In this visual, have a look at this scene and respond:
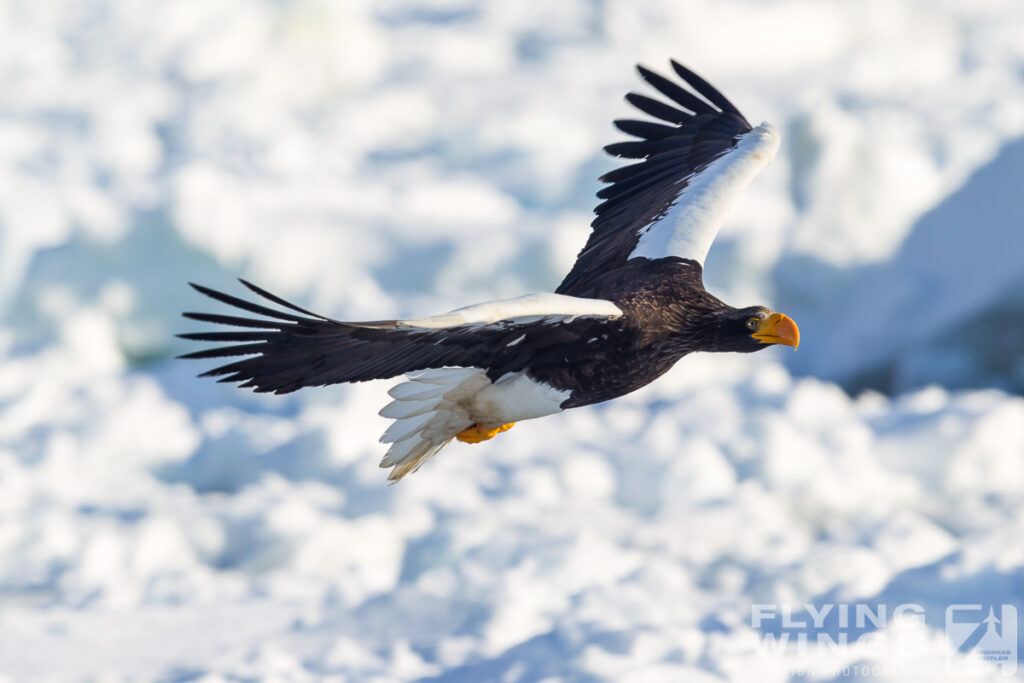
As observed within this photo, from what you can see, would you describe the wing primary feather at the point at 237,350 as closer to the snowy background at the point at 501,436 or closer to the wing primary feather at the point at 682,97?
the wing primary feather at the point at 682,97

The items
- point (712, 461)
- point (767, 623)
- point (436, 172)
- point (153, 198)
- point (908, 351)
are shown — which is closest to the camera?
point (767, 623)

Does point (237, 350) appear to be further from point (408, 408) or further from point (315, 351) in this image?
point (408, 408)

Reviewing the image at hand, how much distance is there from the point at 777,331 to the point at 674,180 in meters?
1.47

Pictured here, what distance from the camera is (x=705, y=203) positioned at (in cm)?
562

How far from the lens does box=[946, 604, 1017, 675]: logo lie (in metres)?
6.36

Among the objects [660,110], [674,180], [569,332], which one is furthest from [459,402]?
[660,110]

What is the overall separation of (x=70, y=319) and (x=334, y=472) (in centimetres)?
294

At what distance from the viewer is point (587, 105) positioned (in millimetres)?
13898

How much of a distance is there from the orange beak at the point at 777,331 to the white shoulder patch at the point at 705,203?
59 cm

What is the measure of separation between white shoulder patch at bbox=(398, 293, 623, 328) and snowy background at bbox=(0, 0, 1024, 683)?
9.67 feet

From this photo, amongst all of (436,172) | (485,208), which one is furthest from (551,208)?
(436,172)

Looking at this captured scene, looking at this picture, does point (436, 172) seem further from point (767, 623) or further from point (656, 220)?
point (656, 220)

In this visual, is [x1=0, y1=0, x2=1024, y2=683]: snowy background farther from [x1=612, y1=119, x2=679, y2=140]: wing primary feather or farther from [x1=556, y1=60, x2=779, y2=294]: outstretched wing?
[x1=612, y1=119, x2=679, y2=140]: wing primary feather

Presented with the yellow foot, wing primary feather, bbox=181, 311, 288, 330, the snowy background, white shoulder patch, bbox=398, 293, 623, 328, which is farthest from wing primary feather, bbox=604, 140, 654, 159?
wing primary feather, bbox=181, 311, 288, 330
